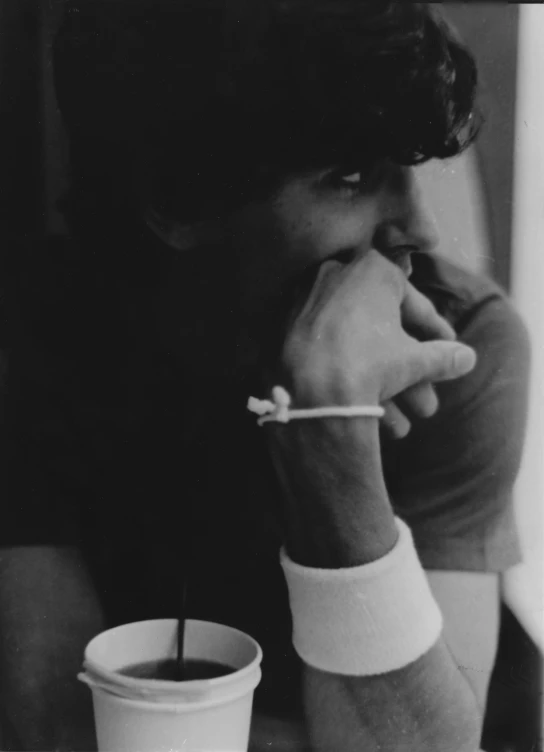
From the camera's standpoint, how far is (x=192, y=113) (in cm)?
79

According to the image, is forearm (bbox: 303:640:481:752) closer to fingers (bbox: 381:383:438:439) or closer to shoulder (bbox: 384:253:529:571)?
shoulder (bbox: 384:253:529:571)

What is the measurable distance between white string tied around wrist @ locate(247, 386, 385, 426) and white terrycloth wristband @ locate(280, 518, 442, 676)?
0.41 feet

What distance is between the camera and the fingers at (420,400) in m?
0.81

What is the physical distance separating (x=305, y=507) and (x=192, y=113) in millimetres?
419

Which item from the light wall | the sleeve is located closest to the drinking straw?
the sleeve

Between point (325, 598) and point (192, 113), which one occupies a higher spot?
point (192, 113)

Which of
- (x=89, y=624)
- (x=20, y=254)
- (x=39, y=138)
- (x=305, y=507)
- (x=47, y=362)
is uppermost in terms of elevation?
Result: (x=39, y=138)

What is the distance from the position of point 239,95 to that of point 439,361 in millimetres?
339

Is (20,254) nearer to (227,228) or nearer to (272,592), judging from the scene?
(227,228)

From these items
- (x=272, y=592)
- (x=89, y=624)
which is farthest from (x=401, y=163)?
(x=89, y=624)

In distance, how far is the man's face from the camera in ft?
2.62

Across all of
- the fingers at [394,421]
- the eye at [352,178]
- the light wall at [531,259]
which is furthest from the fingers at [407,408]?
the eye at [352,178]

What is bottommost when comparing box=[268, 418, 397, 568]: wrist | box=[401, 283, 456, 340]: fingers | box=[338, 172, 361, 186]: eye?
box=[268, 418, 397, 568]: wrist

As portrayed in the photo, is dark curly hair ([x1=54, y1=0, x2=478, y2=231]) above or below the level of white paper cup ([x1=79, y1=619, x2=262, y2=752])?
above
